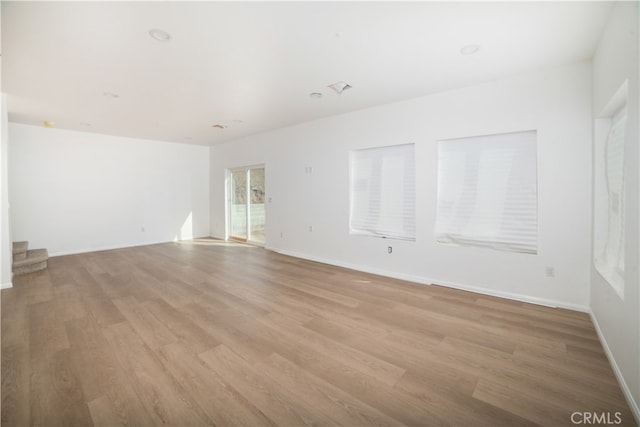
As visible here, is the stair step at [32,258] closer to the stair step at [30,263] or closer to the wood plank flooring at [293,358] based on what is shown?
the stair step at [30,263]

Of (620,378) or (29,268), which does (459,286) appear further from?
(29,268)

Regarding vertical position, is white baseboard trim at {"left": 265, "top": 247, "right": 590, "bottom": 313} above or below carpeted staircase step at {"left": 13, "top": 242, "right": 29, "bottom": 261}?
below

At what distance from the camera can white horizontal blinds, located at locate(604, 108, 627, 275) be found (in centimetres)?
220

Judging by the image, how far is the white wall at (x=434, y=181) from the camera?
2.93m

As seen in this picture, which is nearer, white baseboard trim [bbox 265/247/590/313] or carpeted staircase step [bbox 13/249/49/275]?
white baseboard trim [bbox 265/247/590/313]

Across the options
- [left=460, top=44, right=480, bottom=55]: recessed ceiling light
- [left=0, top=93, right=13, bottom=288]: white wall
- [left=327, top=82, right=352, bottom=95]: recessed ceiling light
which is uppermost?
[left=327, top=82, right=352, bottom=95]: recessed ceiling light

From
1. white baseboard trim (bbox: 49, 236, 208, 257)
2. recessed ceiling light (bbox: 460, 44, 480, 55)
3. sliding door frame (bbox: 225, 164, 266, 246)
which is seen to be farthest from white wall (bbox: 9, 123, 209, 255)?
recessed ceiling light (bbox: 460, 44, 480, 55)

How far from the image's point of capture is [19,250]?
4637 mm

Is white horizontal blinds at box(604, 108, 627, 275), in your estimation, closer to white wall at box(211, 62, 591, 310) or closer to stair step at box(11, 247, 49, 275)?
white wall at box(211, 62, 591, 310)

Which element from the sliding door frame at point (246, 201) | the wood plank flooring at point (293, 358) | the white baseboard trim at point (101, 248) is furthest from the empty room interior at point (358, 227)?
the sliding door frame at point (246, 201)

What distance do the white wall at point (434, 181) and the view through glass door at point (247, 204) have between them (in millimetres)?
1016

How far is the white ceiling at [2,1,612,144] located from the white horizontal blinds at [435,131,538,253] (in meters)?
0.82

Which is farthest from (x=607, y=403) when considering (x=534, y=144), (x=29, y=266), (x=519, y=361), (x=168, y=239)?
(x=168, y=239)

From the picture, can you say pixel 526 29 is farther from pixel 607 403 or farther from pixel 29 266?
pixel 29 266
